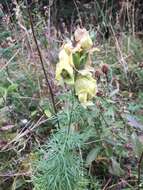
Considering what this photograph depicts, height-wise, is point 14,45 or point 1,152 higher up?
point 14,45

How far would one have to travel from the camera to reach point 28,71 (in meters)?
3.55

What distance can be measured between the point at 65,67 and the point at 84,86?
0.35ft

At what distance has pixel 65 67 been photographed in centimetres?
166

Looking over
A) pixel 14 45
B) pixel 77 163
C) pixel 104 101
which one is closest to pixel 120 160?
pixel 104 101

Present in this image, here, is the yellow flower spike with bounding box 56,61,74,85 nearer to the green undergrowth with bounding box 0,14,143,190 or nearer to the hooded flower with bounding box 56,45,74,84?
the hooded flower with bounding box 56,45,74,84

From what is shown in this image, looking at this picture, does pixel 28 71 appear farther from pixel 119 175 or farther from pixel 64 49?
pixel 64 49

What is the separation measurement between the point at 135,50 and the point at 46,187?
8.31 ft

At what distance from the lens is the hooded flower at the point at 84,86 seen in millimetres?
1714

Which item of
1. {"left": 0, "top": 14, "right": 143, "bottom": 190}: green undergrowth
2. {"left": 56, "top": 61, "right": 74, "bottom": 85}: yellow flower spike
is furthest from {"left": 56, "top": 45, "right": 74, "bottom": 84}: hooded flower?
{"left": 0, "top": 14, "right": 143, "bottom": 190}: green undergrowth

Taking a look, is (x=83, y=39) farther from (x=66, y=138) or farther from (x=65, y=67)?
(x=66, y=138)

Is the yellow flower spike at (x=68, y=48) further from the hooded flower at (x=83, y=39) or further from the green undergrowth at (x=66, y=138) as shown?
the green undergrowth at (x=66, y=138)

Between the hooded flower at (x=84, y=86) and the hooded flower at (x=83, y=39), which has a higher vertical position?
the hooded flower at (x=83, y=39)

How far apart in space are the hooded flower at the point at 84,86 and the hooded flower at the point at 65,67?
4cm

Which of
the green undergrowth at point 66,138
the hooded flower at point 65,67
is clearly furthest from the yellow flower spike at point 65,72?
the green undergrowth at point 66,138
